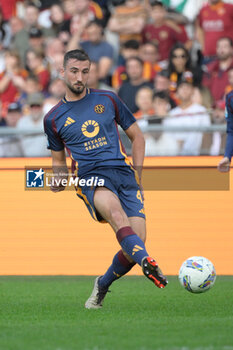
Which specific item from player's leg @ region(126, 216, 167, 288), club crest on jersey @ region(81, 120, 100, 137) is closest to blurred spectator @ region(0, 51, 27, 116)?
club crest on jersey @ region(81, 120, 100, 137)

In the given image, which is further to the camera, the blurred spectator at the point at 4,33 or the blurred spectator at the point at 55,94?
the blurred spectator at the point at 4,33

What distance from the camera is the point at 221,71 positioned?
13.0 meters

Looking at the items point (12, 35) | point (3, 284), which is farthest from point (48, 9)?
point (3, 284)

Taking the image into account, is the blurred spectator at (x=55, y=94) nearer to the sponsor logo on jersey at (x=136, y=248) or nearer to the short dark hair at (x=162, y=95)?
the short dark hair at (x=162, y=95)

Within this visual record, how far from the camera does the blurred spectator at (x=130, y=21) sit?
1459 centimetres

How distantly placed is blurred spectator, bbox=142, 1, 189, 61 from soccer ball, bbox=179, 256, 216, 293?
7.69 metres

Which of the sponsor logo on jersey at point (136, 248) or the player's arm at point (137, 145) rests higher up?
the player's arm at point (137, 145)

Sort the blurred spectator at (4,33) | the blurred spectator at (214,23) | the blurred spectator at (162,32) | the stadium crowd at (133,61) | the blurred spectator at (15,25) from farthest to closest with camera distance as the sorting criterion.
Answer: the blurred spectator at (4,33)
the blurred spectator at (15,25)
the blurred spectator at (162,32)
the blurred spectator at (214,23)
the stadium crowd at (133,61)

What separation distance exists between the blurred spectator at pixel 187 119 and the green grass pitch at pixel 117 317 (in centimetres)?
181

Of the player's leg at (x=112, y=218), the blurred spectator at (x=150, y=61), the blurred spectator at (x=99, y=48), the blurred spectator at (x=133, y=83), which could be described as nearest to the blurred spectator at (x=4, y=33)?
the blurred spectator at (x=99, y=48)

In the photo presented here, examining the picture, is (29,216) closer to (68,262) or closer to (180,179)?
(68,262)

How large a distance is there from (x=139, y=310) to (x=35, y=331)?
1576 millimetres

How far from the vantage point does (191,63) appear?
521 inches

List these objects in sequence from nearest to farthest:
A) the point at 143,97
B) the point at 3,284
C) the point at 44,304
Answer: the point at 44,304, the point at 3,284, the point at 143,97
